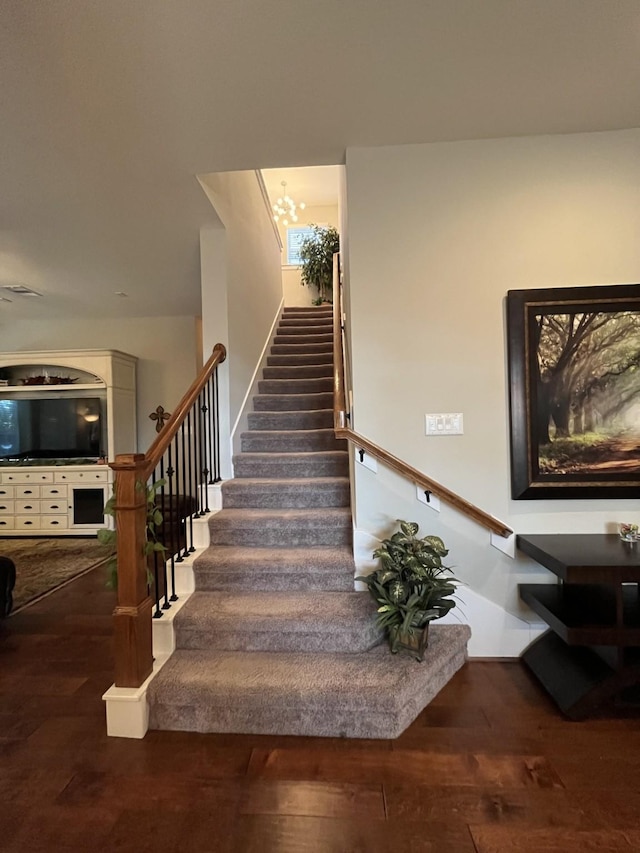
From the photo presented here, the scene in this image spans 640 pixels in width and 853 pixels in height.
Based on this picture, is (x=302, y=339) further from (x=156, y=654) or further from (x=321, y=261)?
(x=156, y=654)

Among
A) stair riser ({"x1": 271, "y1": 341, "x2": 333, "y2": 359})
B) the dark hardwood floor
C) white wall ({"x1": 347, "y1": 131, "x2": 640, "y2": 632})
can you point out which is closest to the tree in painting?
white wall ({"x1": 347, "y1": 131, "x2": 640, "y2": 632})

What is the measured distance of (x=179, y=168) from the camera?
251 centimetres

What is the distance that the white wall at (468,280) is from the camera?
7.74 feet

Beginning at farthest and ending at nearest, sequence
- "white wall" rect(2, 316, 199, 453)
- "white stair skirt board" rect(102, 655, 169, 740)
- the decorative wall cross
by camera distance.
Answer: "white wall" rect(2, 316, 199, 453) < the decorative wall cross < "white stair skirt board" rect(102, 655, 169, 740)

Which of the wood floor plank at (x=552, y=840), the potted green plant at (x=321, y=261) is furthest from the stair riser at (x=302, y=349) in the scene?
the wood floor plank at (x=552, y=840)

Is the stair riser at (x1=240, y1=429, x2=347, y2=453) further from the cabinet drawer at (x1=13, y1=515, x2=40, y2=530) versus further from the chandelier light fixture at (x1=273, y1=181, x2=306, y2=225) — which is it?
the chandelier light fixture at (x1=273, y1=181, x2=306, y2=225)

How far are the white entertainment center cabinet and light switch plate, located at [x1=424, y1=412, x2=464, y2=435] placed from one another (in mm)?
4125

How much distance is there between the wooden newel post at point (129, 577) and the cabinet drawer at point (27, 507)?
13.6 ft

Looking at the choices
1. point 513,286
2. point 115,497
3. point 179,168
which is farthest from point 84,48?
point 513,286

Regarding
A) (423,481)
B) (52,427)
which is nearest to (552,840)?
(423,481)

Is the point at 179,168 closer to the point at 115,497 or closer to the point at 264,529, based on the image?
the point at 115,497

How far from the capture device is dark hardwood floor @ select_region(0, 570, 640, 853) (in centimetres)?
135

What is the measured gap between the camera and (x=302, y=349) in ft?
16.8

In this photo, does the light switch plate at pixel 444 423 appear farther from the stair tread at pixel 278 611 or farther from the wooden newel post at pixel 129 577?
the wooden newel post at pixel 129 577
